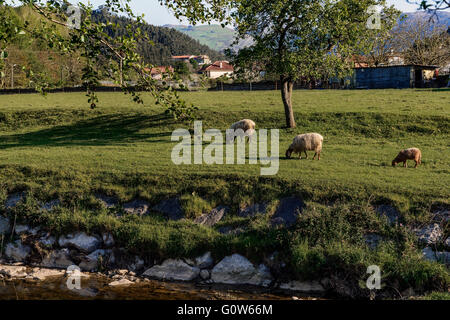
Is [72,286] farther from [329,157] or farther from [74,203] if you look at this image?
[329,157]

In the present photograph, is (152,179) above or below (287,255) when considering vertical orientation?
above

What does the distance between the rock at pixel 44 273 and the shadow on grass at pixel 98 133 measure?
471 inches

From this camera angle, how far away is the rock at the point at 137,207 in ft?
50.8

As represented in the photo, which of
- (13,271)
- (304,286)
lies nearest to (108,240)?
(13,271)

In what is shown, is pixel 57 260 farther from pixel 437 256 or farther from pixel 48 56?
pixel 437 256

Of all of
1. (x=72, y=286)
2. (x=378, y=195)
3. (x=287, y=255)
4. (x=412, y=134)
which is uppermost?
(x=412, y=134)

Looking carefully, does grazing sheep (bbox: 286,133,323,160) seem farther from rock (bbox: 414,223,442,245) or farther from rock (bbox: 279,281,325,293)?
rock (bbox: 279,281,325,293)

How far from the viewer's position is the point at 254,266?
42.4 feet

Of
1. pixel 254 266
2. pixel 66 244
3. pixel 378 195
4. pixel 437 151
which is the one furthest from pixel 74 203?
pixel 437 151

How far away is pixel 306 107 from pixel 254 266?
20255 mm

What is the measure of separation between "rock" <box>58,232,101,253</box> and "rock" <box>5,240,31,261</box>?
1.18m

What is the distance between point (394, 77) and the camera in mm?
51000

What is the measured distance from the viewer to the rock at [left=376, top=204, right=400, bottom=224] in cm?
1326

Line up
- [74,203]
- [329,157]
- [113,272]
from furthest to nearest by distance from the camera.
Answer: [329,157] < [74,203] < [113,272]
